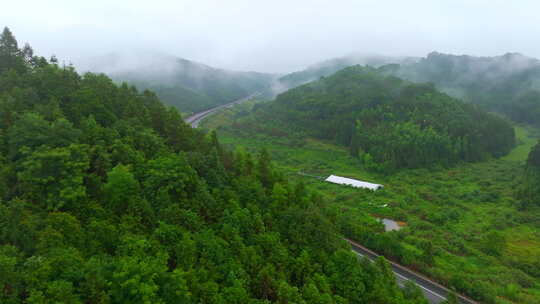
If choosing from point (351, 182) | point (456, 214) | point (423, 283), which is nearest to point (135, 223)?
point (423, 283)

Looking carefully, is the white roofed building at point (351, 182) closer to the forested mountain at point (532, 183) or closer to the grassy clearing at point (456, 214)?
the grassy clearing at point (456, 214)

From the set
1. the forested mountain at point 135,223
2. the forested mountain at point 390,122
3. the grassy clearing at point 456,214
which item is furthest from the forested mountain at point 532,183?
the forested mountain at point 135,223

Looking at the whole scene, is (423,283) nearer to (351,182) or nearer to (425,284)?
(425,284)

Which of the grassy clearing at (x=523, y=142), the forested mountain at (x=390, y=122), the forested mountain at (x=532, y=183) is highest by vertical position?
the forested mountain at (x=390, y=122)

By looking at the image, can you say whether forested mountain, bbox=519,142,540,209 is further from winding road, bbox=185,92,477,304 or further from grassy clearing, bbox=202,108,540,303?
winding road, bbox=185,92,477,304

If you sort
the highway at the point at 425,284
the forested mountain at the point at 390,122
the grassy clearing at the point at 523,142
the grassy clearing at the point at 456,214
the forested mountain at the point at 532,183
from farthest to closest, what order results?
1. the grassy clearing at the point at 523,142
2. the forested mountain at the point at 390,122
3. the forested mountain at the point at 532,183
4. the grassy clearing at the point at 456,214
5. the highway at the point at 425,284

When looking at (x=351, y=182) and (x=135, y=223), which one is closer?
(x=135, y=223)
